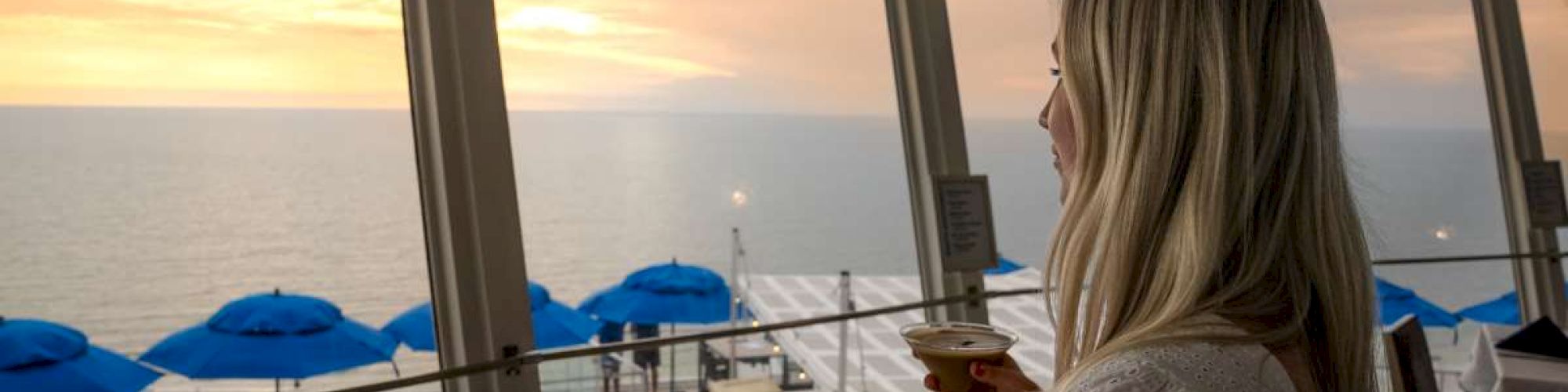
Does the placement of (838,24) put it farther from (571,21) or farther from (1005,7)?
(571,21)

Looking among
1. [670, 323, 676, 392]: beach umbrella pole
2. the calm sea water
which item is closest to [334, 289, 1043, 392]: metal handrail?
[670, 323, 676, 392]: beach umbrella pole

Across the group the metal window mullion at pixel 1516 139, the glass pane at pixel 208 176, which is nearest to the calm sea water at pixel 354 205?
the glass pane at pixel 208 176

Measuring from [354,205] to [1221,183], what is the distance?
2094 mm

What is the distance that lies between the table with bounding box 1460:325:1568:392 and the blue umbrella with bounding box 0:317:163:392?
3.19 meters

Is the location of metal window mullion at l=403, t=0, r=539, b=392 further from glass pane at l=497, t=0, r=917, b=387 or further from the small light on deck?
the small light on deck

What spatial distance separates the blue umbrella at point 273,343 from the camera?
2.41m

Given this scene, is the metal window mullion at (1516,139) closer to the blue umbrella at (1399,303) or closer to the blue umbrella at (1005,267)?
the blue umbrella at (1399,303)

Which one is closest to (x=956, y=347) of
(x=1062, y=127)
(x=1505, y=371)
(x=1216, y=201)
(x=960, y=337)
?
(x=960, y=337)

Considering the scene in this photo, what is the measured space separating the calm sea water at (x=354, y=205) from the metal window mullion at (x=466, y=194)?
0.05 metres

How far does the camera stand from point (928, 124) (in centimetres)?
373

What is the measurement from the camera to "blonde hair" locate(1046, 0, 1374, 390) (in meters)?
1.05

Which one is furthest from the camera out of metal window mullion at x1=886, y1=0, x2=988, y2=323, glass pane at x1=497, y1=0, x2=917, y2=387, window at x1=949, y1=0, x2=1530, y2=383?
window at x1=949, y1=0, x2=1530, y2=383

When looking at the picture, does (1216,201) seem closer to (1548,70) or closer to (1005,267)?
(1005,267)

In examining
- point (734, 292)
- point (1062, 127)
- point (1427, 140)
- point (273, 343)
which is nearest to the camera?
point (1062, 127)
